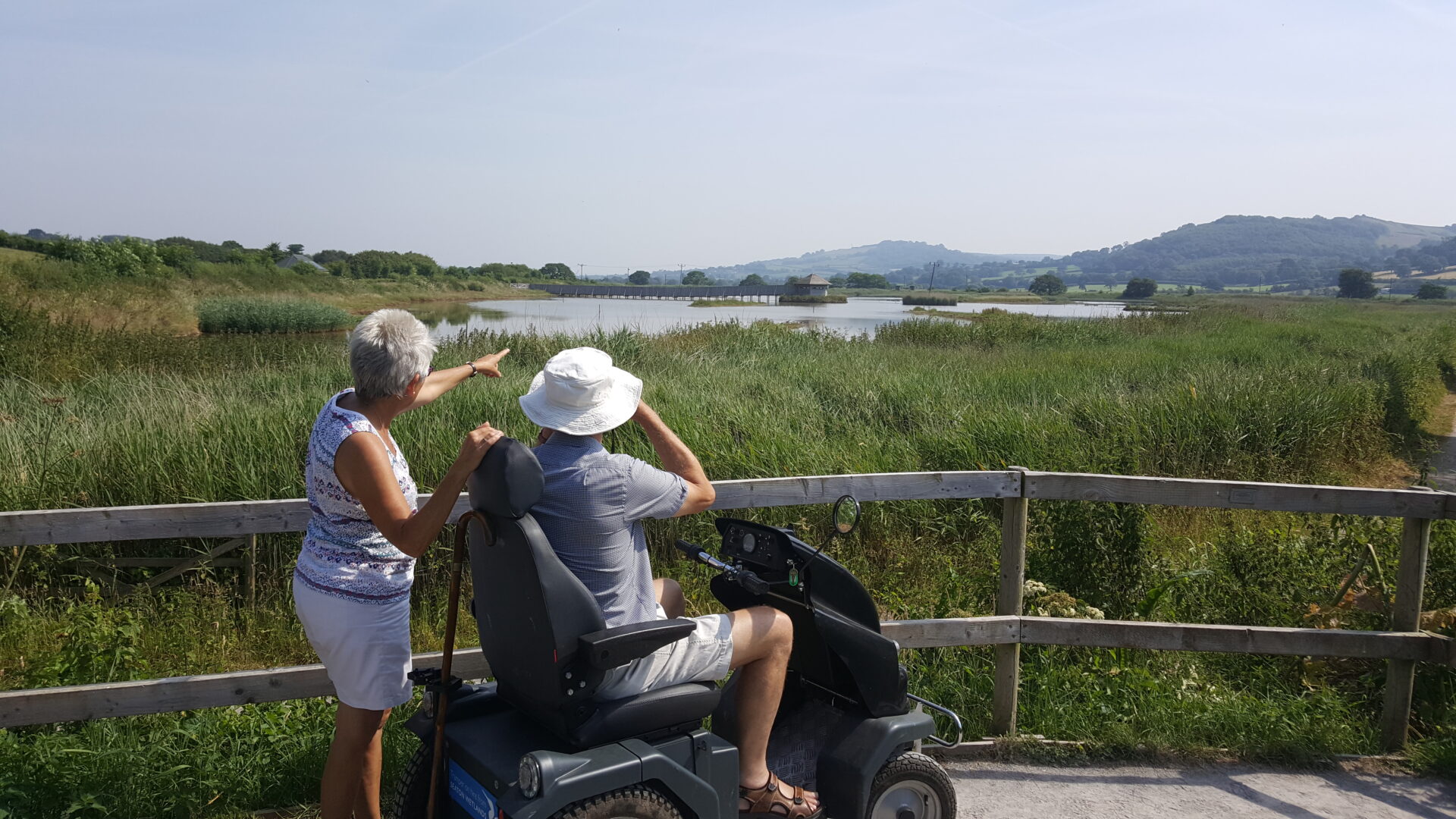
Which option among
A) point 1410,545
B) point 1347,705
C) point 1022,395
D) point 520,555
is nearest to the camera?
point 520,555

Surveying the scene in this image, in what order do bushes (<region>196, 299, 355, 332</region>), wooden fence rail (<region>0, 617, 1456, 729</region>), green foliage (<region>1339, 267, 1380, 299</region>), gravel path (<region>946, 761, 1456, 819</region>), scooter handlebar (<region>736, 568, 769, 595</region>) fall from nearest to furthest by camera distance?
scooter handlebar (<region>736, 568, 769, 595</region>) < gravel path (<region>946, 761, 1456, 819</region>) < wooden fence rail (<region>0, 617, 1456, 729</region>) < bushes (<region>196, 299, 355, 332</region>) < green foliage (<region>1339, 267, 1380, 299</region>)

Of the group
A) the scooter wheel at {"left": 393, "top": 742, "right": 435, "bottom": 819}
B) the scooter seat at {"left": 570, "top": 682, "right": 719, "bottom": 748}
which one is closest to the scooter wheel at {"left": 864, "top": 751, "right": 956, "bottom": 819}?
the scooter seat at {"left": 570, "top": 682, "right": 719, "bottom": 748}

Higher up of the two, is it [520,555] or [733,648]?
[520,555]

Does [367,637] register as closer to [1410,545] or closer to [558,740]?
[558,740]

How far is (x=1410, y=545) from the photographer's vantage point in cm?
386

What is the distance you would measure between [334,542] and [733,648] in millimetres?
1124

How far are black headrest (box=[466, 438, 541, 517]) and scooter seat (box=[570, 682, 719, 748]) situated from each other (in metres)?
0.57

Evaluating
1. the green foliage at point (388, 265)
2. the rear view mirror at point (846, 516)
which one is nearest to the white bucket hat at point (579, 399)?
the rear view mirror at point (846, 516)

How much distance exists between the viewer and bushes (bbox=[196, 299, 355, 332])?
26.3 metres

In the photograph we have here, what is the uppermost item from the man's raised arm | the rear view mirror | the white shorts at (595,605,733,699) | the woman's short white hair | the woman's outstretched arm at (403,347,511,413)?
the woman's short white hair

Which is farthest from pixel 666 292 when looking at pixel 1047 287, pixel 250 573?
pixel 250 573

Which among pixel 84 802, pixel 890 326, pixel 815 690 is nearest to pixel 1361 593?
pixel 815 690

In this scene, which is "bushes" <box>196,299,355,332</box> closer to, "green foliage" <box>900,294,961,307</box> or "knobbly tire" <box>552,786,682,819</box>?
"knobbly tire" <box>552,786,682,819</box>

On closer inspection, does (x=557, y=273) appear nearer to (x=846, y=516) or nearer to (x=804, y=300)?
(x=804, y=300)
